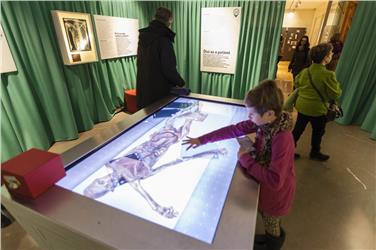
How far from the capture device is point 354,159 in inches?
97.7

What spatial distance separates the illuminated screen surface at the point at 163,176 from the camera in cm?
74

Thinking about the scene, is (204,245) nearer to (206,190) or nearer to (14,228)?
(206,190)

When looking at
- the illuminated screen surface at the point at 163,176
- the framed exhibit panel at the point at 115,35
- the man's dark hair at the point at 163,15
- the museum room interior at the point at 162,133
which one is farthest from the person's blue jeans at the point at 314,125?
the framed exhibit panel at the point at 115,35

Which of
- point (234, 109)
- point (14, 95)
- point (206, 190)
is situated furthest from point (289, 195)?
point (14, 95)

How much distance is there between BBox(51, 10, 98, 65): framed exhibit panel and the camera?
2.52 meters

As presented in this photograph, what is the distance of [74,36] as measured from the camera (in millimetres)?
2711

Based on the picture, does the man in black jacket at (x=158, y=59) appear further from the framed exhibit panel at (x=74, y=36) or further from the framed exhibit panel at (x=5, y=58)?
the framed exhibit panel at (x=5, y=58)

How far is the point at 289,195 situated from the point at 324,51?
1.53 metres

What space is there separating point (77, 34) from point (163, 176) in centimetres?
275

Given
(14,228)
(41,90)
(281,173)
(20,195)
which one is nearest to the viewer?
(20,195)

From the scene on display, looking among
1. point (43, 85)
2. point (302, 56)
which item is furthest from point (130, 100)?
point (302, 56)

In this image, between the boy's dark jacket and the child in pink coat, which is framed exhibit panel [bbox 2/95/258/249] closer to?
the child in pink coat

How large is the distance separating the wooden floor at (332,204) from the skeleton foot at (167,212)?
3.37 feet

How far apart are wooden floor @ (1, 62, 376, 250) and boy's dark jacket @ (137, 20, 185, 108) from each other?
73 centimetres
